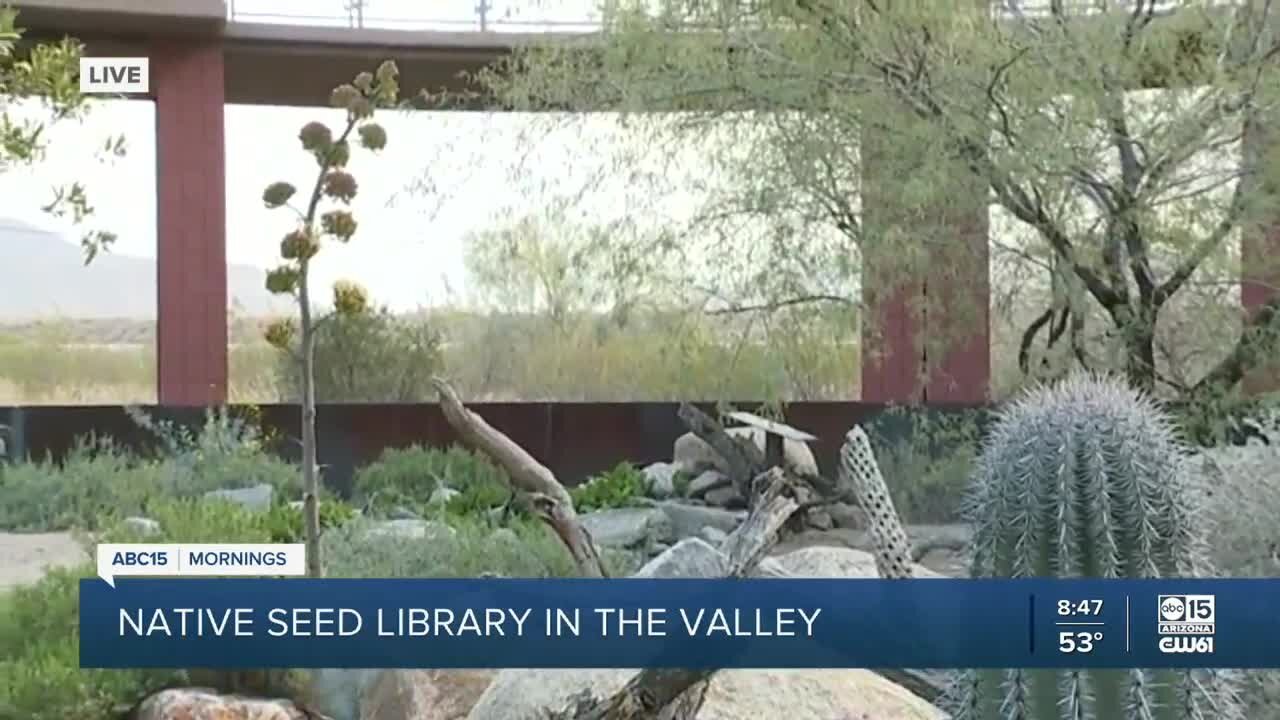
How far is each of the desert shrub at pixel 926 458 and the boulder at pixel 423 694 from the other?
33.0 inches

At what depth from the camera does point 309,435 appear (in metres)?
2.54

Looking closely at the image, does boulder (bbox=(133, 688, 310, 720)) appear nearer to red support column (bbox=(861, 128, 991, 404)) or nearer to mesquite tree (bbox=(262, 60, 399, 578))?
mesquite tree (bbox=(262, 60, 399, 578))

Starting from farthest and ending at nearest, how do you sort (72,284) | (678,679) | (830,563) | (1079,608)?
1. (72,284)
2. (830,563)
3. (678,679)
4. (1079,608)

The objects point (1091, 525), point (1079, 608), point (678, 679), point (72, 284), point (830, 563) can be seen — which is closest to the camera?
point (1091, 525)

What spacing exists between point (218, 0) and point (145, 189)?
0.38 metres

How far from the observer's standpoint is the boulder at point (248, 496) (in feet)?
8.28

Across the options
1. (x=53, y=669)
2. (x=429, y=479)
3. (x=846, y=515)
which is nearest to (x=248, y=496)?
(x=429, y=479)

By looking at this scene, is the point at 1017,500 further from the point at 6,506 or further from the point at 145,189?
the point at 6,506

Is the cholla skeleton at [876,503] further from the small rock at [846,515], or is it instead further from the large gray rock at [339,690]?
the large gray rock at [339,690]

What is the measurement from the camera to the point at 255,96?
8.30ft

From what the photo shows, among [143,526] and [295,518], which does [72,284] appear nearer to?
[143,526]

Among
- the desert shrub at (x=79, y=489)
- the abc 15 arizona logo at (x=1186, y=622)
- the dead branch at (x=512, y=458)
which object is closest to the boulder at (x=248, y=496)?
the desert shrub at (x=79, y=489)

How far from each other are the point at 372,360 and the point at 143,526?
523 mm

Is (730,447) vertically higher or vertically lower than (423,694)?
higher
